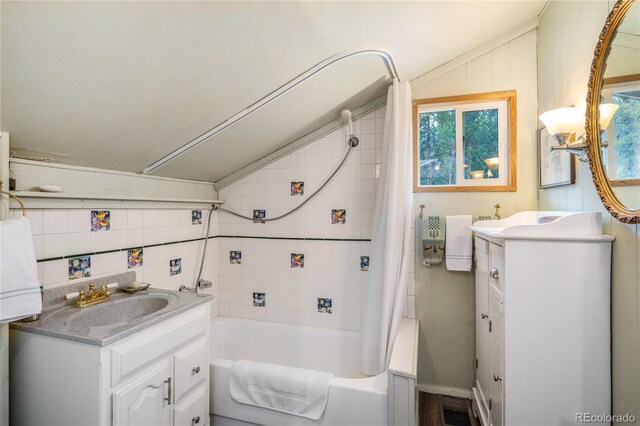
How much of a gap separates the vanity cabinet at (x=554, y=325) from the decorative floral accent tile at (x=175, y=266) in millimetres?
1996

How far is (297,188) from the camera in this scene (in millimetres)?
2350

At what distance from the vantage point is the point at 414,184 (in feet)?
6.98

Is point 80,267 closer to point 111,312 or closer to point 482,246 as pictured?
point 111,312

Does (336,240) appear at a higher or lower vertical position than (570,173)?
lower

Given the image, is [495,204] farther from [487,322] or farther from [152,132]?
[152,132]

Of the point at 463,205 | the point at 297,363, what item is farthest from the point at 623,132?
the point at 297,363

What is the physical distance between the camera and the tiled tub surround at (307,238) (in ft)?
7.27

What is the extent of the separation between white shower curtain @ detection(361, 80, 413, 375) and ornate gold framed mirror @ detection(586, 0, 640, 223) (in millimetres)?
812

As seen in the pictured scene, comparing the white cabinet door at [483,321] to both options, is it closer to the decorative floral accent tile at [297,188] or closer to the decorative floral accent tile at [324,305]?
the decorative floral accent tile at [324,305]

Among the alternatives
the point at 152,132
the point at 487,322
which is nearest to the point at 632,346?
the point at 487,322

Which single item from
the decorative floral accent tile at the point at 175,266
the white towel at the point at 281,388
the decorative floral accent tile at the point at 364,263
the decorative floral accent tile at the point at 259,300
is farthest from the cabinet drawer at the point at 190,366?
the decorative floral accent tile at the point at 364,263

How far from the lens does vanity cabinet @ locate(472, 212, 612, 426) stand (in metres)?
1.17

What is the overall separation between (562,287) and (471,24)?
1449 mm

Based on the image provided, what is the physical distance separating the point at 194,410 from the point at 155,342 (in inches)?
19.6
